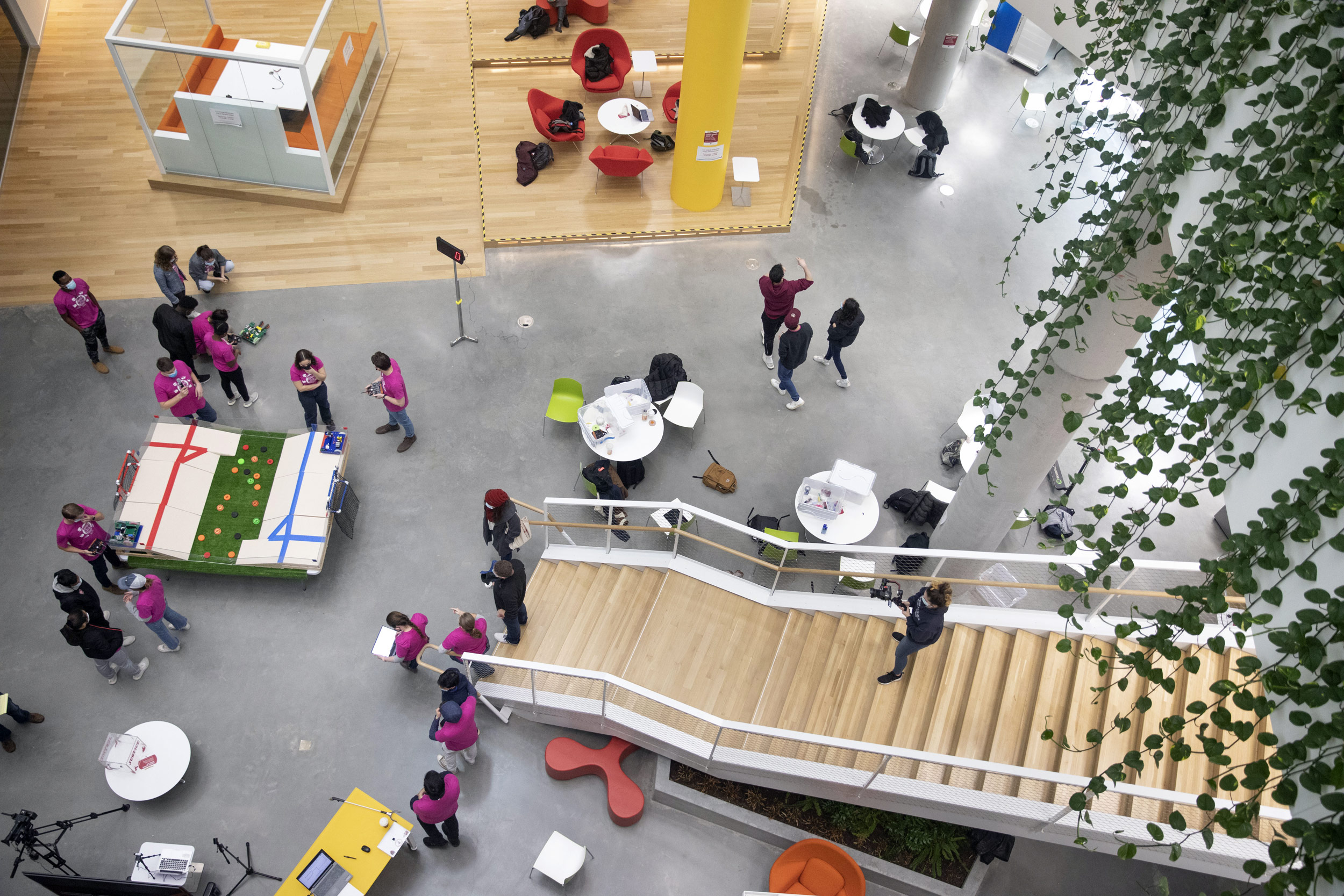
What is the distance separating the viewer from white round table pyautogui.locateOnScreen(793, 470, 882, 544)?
862cm

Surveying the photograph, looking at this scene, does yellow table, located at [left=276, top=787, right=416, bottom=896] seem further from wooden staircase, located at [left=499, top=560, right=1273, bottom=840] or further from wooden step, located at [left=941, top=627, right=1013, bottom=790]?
wooden step, located at [left=941, top=627, right=1013, bottom=790]

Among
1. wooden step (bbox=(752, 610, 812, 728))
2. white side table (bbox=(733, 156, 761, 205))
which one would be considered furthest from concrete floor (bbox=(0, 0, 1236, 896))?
wooden step (bbox=(752, 610, 812, 728))

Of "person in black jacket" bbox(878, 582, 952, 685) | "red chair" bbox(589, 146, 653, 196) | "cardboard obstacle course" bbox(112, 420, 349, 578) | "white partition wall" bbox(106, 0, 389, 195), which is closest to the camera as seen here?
"person in black jacket" bbox(878, 582, 952, 685)

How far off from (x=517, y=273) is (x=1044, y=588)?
698cm

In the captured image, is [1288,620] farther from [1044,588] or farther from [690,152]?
[690,152]

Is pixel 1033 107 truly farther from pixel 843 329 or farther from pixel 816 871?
pixel 816 871

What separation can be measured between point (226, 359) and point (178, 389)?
58 cm

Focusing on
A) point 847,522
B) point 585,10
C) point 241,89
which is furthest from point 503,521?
point 585,10

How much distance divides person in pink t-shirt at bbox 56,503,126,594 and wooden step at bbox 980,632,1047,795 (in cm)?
774

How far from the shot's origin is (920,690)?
7590mm

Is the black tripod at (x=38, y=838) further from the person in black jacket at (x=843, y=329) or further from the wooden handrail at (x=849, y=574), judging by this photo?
the person in black jacket at (x=843, y=329)

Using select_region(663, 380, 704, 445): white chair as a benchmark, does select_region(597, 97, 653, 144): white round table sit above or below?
above

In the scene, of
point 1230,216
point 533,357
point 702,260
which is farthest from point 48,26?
point 1230,216

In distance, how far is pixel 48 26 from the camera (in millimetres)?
12898
